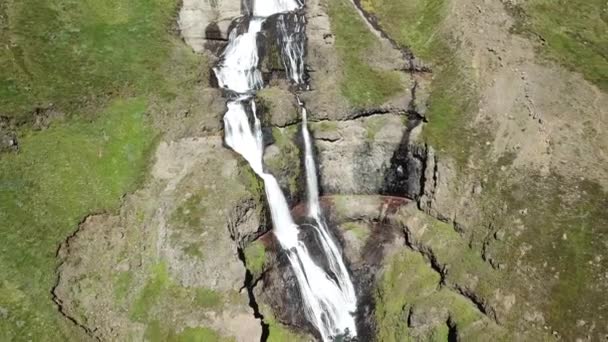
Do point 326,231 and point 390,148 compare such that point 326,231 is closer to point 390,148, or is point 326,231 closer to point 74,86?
point 390,148

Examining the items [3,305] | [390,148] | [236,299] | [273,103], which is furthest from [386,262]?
[3,305]

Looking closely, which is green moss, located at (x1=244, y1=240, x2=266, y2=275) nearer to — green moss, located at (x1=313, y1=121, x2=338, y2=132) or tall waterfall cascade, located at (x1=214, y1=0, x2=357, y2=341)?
tall waterfall cascade, located at (x1=214, y1=0, x2=357, y2=341)

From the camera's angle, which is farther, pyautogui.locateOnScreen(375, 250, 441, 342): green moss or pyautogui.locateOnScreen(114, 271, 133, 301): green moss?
pyautogui.locateOnScreen(375, 250, 441, 342): green moss

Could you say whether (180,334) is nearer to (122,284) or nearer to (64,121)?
(122,284)

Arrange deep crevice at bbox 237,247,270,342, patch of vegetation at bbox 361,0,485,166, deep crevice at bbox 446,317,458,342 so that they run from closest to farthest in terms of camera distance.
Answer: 1. deep crevice at bbox 446,317,458,342
2. deep crevice at bbox 237,247,270,342
3. patch of vegetation at bbox 361,0,485,166

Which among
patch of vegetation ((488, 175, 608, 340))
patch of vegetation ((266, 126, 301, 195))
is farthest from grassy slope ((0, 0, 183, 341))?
patch of vegetation ((488, 175, 608, 340))

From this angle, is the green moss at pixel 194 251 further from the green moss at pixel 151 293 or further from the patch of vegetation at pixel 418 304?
the patch of vegetation at pixel 418 304
